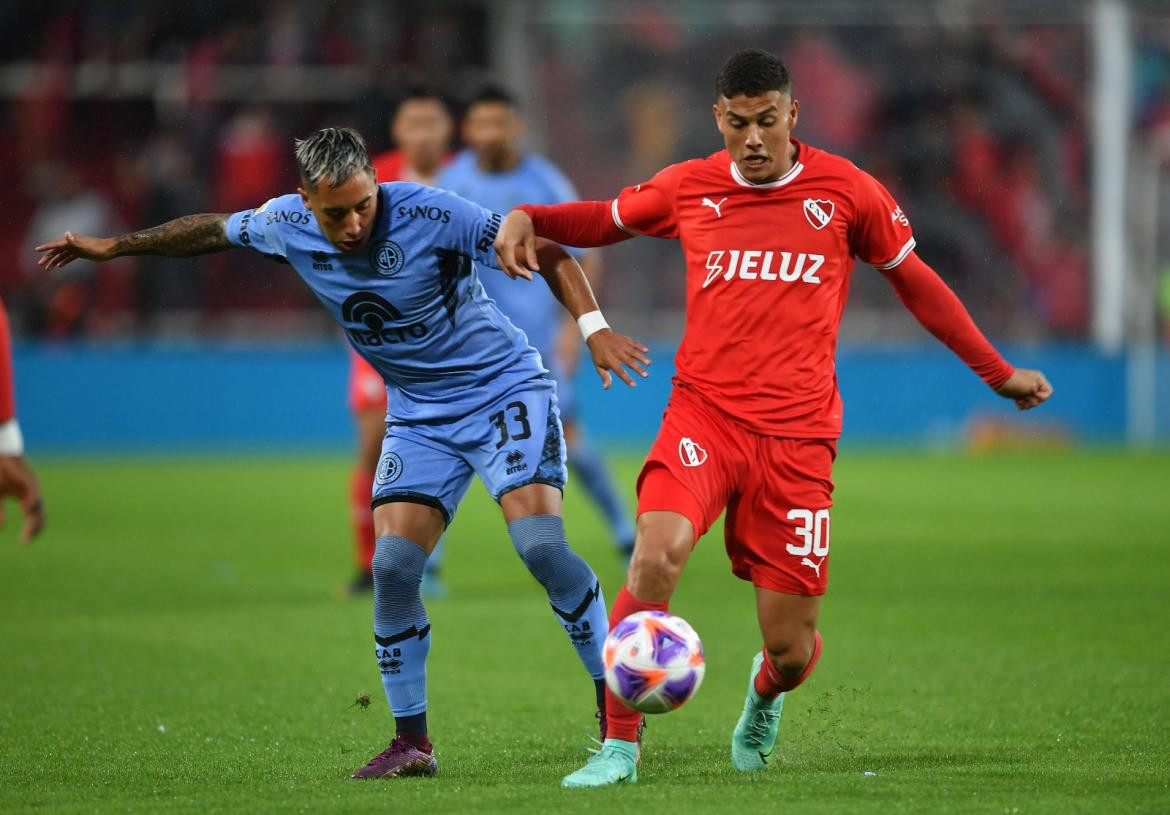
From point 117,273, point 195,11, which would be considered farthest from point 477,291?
point 195,11

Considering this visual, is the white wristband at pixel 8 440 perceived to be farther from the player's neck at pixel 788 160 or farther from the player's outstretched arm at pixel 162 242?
the player's neck at pixel 788 160

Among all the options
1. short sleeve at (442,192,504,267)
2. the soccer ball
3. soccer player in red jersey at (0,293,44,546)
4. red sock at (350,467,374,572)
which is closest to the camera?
the soccer ball

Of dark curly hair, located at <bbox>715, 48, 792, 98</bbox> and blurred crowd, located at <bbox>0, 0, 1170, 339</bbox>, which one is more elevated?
blurred crowd, located at <bbox>0, 0, 1170, 339</bbox>

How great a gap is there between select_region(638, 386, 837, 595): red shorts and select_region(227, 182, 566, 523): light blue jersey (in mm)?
499

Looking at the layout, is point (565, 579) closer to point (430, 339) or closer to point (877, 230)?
point (430, 339)

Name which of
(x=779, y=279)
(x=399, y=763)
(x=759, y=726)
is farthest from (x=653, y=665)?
(x=779, y=279)

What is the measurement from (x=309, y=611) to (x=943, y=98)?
17.3 metres

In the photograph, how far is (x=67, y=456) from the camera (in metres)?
20.0

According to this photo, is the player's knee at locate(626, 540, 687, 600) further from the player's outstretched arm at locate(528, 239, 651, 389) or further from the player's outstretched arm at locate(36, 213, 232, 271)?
the player's outstretched arm at locate(36, 213, 232, 271)

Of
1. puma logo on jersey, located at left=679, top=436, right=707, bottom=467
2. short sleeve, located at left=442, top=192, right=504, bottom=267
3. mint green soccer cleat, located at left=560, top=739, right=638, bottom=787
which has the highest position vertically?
short sleeve, located at left=442, top=192, right=504, bottom=267

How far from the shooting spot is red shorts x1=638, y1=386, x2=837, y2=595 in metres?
5.27

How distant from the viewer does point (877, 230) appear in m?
5.46

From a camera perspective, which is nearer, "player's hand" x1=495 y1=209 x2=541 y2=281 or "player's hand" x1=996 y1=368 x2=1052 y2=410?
"player's hand" x1=495 y1=209 x2=541 y2=281

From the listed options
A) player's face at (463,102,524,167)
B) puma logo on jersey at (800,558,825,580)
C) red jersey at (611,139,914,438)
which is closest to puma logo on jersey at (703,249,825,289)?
red jersey at (611,139,914,438)
